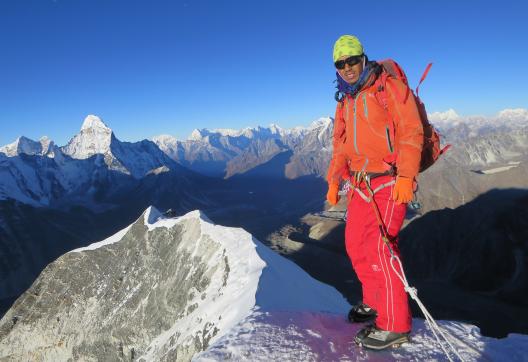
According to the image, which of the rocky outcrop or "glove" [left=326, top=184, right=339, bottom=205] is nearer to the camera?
"glove" [left=326, top=184, right=339, bottom=205]

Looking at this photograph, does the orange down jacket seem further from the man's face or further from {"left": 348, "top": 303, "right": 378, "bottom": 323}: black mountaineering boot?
{"left": 348, "top": 303, "right": 378, "bottom": 323}: black mountaineering boot

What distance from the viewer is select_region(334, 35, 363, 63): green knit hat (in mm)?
7047

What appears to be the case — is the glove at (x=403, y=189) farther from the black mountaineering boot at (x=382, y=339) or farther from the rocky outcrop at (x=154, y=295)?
the rocky outcrop at (x=154, y=295)

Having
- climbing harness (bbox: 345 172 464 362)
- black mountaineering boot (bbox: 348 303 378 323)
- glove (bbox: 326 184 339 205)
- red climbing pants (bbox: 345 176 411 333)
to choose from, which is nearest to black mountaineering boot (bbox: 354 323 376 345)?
red climbing pants (bbox: 345 176 411 333)

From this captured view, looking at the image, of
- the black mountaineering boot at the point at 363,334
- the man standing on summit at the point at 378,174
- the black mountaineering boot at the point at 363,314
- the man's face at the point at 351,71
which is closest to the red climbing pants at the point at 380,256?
the man standing on summit at the point at 378,174

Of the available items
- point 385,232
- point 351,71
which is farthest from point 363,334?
point 351,71

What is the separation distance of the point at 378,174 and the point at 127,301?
2593 cm

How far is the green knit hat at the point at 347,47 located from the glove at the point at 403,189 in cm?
247

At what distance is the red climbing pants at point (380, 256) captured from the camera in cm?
671

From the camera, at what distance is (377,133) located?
22.9ft

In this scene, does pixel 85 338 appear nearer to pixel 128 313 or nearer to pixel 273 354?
pixel 128 313

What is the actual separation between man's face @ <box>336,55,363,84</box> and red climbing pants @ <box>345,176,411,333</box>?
192cm

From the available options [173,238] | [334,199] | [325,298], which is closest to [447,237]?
[173,238]

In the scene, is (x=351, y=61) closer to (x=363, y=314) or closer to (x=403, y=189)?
(x=403, y=189)
